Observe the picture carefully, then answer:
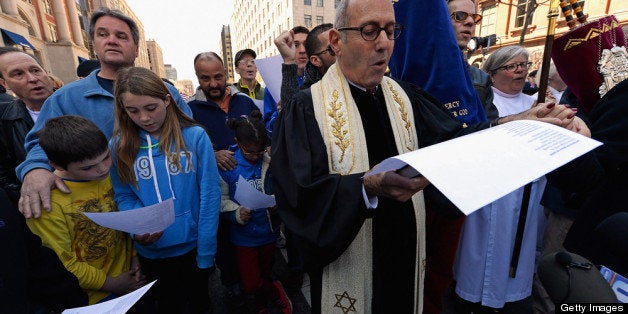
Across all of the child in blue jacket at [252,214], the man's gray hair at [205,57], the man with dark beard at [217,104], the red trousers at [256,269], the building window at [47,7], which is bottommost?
the red trousers at [256,269]

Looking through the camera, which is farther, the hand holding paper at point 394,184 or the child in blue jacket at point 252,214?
the child in blue jacket at point 252,214

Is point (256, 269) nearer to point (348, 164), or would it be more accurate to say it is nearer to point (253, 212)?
point (253, 212)

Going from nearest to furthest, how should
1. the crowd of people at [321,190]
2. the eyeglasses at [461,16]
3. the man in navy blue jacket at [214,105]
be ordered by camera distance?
the crowd of people at [321,190] → the eyeglasses at [461,16] → the man in navy blue jacket at [214,105]

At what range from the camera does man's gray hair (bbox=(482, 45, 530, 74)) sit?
8.79ft

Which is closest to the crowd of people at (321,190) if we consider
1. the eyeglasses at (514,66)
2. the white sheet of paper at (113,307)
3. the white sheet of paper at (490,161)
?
the white sheet of paper at (490,161)

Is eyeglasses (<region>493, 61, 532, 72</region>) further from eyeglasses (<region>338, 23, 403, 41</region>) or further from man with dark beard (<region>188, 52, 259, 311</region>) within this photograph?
man with dark beard (<region>188, 52, 259, 311</region>)

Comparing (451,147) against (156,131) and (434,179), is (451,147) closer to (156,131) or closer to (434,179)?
(434,179)

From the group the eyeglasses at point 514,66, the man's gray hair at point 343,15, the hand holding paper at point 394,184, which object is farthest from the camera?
the eyeglasses at point 514,66

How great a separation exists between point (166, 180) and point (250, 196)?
59 centimetres

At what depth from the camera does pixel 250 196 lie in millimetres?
1944

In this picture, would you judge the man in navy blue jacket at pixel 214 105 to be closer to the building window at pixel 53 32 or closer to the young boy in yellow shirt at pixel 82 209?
the young boy in yellow shirt at pixel 82 209

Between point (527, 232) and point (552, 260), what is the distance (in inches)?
68.5

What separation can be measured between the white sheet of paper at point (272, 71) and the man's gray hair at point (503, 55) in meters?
2.26

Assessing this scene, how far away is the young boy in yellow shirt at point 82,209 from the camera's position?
1.52 m
